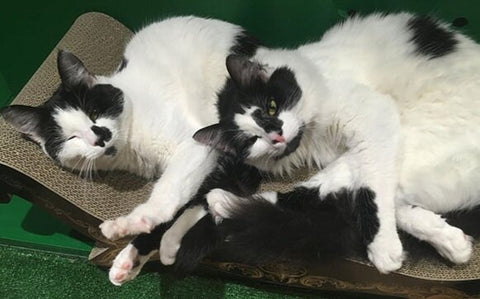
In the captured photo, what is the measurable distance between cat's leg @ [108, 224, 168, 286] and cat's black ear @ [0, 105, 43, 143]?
1.46 ft

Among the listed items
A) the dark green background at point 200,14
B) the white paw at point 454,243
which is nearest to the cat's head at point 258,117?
the white paw at point 454,243

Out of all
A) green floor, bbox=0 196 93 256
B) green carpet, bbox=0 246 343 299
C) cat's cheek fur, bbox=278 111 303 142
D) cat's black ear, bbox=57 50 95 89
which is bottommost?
green carpet, bbox=0 246 343 299

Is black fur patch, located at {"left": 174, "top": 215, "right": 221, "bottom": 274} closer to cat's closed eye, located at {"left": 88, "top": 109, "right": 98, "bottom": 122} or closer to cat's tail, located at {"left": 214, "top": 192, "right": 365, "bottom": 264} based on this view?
cat's tail, located at {"left": 214, "top": 192, "right": 365, "bottom": 264}

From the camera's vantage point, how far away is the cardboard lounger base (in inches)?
51.4

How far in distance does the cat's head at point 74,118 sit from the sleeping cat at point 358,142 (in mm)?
277

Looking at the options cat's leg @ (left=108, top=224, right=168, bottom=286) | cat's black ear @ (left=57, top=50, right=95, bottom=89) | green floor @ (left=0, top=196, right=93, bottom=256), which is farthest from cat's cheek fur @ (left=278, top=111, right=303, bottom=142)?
green floor @ (left=0, top=196, right=93, bottom=256)

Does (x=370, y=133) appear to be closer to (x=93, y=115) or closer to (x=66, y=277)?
(x=93, y=115)

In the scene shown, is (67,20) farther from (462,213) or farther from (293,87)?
(462,213)

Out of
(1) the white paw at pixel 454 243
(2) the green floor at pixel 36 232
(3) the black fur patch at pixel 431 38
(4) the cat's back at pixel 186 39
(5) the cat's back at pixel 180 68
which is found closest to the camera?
(1) the white paw at pixel 454 243

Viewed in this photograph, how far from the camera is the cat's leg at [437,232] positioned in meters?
1.22

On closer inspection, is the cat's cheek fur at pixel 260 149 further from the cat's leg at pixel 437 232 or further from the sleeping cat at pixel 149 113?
the cat's leg at pixel 437 232

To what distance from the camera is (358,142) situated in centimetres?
137

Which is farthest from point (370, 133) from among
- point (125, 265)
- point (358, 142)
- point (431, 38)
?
point (125, 265)

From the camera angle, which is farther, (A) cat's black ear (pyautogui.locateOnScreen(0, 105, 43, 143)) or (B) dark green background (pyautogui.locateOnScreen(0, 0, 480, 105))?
(B) dark green background (pyautogui.locateOnScreen(0, 0, 480, 105))
